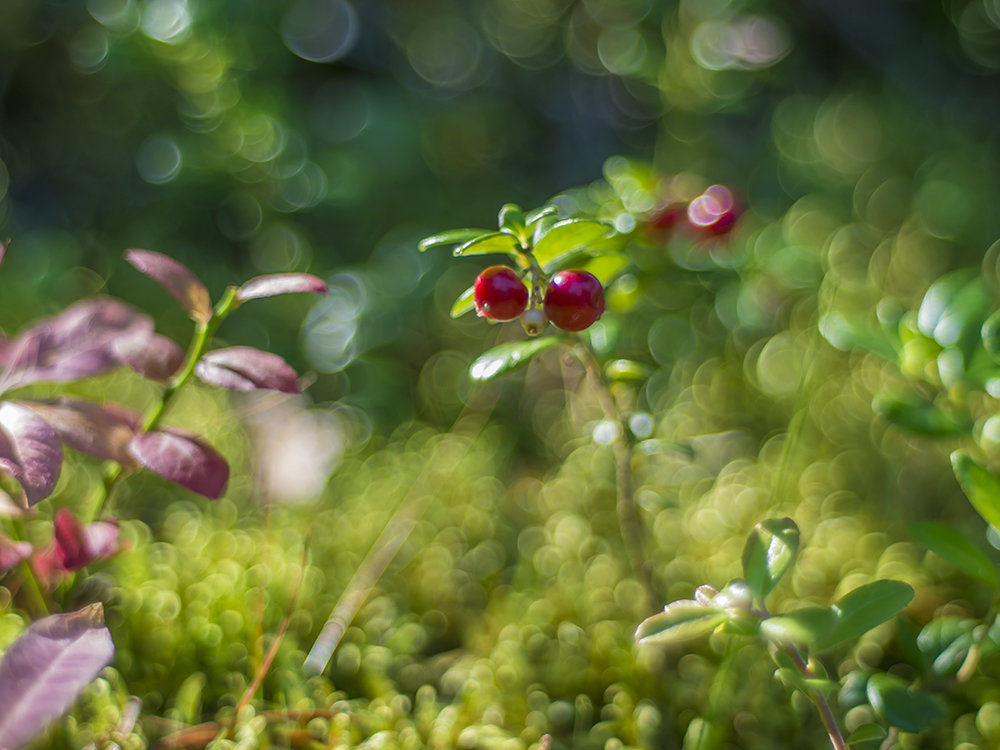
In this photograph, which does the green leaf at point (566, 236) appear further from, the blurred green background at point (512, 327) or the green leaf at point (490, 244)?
the blurred green background at point (512, 327)

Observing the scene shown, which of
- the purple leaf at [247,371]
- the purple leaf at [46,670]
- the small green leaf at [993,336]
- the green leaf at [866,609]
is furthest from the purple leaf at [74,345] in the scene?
the small green leaf at [993,336]

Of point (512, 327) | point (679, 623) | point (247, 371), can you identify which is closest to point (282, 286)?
point (247, 371)

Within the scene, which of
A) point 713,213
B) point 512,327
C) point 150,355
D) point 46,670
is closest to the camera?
point 46,670

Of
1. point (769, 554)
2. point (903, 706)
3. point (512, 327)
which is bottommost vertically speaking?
point (512, 327)

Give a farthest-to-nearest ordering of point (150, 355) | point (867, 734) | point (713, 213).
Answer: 1. point (713, 213)
2. point (150, 355)
3. point (867, 734)

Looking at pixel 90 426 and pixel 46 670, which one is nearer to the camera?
pixel 46 670

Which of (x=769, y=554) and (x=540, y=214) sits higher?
(x=540, y=214)

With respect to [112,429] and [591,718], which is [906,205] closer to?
[591,718]

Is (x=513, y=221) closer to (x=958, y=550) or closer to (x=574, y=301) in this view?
(x=574, y=301)
